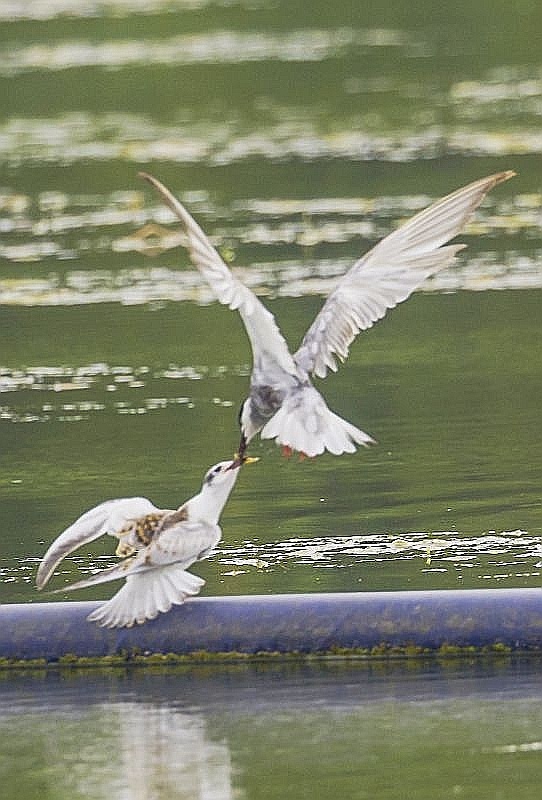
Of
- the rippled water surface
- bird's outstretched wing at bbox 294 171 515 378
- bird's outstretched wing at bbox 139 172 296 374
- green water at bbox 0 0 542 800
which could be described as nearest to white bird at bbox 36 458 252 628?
green water at bbox 0 0 542 800

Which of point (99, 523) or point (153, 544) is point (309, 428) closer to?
point (153, 544)

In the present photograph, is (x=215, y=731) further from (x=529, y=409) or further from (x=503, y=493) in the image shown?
(x=529, y=409)

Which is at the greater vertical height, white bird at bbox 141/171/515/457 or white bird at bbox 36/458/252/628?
white bird at bbox 141/171/515/457

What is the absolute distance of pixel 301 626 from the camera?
8070 mm

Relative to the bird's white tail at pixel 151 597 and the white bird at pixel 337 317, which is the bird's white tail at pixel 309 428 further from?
the bird's white tail at pixel 151 597

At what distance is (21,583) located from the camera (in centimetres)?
908

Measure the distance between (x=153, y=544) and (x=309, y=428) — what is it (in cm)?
62

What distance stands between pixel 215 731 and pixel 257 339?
144 centimetres

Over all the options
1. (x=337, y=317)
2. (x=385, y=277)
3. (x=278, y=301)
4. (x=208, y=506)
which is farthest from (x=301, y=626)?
(x=278, y=301)

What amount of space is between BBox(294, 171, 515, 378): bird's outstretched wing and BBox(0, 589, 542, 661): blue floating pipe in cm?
86

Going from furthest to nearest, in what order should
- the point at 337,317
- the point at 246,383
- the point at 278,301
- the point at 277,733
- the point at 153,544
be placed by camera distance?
1. the point at 278,301
2. the point at 246,383
3. the point at 337,317
4. the point at 153,544
5. the point at 277,733

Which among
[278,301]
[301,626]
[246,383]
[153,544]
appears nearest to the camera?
[153,544]

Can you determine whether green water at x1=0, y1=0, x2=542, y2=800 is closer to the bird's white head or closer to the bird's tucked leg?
the bird's tucked leg

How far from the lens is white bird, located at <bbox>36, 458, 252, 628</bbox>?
7.99 meters
